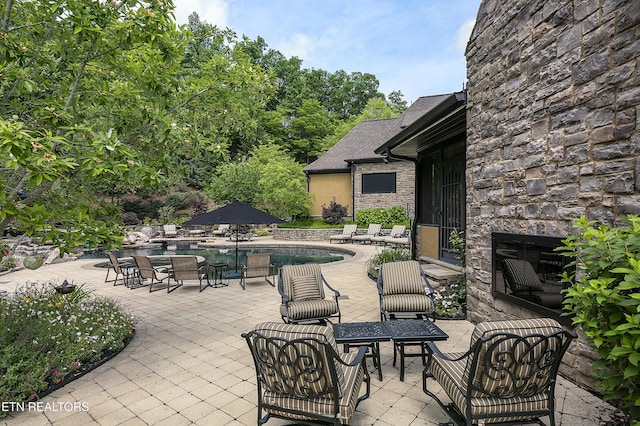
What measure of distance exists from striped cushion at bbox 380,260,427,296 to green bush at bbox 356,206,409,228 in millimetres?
14323

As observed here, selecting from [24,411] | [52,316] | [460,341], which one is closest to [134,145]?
[52,316]

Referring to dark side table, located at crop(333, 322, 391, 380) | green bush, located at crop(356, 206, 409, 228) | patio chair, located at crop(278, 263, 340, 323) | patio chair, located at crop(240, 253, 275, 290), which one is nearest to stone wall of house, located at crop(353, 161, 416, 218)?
green bush, located at crop(356, 206, 409, 228)

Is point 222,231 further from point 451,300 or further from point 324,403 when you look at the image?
point 324,403

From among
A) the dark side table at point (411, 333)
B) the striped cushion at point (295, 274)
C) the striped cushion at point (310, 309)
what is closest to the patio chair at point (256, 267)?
the striped cushion at point (295, 274)

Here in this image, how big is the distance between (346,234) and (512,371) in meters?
16.4

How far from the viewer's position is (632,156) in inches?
110

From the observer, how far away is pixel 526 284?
403cm

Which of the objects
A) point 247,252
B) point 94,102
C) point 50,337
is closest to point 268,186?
point 247,252

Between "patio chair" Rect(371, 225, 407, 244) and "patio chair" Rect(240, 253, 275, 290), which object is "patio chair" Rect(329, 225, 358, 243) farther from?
"patio chair" Rect(240, 253, 275, 290)

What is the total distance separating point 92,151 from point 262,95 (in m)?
2.70

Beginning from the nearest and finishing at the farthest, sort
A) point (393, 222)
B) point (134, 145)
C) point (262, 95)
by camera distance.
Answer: point (134, 145)
point (262, 95)
point (393, 222)

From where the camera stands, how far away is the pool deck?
9.61 feet

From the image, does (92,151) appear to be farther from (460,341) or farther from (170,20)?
(460,341)

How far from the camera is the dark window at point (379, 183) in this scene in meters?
20.3
